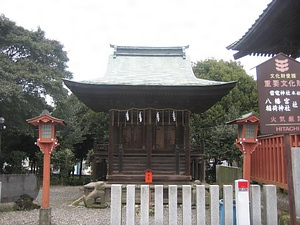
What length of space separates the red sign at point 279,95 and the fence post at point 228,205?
4.79 ft

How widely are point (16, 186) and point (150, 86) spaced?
6.11 m

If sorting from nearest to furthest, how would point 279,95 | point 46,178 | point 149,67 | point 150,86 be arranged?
point 279,95 → point 46,178 → point 150,86 → point 149,67

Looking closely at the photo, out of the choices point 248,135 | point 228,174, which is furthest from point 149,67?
point 248,135

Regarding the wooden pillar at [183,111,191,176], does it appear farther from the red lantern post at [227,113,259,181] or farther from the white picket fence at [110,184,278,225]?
the white picket fence at [110,184,278,225]

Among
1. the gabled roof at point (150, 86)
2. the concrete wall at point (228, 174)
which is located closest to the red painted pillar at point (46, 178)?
the gabled roof at point (150, 86)

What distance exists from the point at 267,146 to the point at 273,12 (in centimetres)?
588

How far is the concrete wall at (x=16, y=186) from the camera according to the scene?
424 inches

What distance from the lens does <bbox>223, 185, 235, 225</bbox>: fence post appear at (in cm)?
604

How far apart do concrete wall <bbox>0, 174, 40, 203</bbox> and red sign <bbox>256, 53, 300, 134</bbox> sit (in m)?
9.02

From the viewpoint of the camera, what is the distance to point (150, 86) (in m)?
12.1

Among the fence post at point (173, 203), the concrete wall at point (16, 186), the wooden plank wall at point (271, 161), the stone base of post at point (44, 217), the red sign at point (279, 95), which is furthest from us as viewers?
the concrete wall at point (16, 186)

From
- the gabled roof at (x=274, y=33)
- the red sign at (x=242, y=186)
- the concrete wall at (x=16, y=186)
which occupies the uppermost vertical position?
the gabled roof at (x=274, y=33)

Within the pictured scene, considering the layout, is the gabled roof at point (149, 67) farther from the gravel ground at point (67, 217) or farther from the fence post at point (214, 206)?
the fence post at point (214, 206)

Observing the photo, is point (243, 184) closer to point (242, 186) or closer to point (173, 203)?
point (242, 186)
